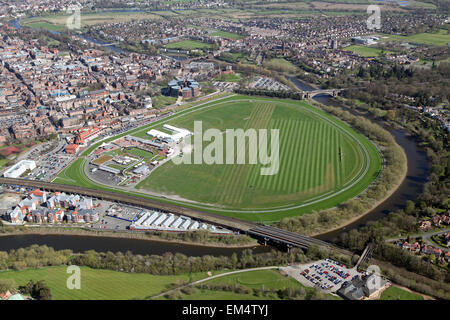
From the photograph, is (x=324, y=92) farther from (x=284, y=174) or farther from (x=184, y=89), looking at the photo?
(x=284, y=174)

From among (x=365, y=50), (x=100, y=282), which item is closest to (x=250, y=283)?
(x=100, y=282)

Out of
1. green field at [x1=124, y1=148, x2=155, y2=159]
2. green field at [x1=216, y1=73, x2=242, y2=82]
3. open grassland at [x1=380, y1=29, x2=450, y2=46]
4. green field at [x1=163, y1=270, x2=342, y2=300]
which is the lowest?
green field at [x1=163, y1=270, x2=342, y2=300]

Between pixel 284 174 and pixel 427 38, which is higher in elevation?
pixel 427 38

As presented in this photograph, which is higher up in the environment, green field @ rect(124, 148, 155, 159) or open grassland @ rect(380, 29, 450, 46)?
open grassland @ rect(380, 29, 450, 46)

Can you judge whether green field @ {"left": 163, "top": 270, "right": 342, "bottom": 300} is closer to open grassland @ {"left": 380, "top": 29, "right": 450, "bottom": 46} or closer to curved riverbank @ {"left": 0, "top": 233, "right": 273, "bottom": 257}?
curved riverbank @ {"left": 0, "top": 233, "right": 273, "bottom": 257}

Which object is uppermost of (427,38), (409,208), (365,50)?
(427,38)

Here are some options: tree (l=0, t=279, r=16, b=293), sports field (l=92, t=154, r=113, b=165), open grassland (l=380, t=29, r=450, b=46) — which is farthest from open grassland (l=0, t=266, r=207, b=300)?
open grassland (l=380, t=29, r=450, b=46)

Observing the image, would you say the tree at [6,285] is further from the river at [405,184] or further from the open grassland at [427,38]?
the open grassland at [427,38]
